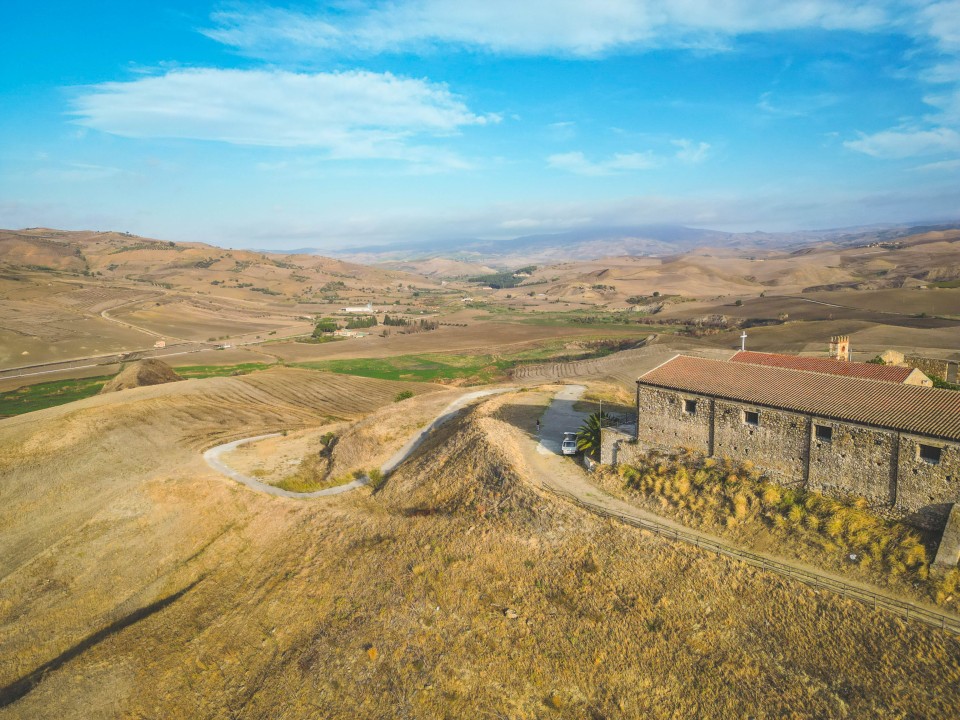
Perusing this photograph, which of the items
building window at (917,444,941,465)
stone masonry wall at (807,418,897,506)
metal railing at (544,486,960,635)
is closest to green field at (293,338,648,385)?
metal railing at (544,486,960,635)

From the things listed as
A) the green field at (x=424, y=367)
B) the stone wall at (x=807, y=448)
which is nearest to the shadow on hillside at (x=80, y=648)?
the stone wall at (x=807, y=448)

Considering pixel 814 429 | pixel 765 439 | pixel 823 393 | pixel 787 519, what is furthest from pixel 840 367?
pixel 787 519

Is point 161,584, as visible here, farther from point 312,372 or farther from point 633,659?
point 312,372

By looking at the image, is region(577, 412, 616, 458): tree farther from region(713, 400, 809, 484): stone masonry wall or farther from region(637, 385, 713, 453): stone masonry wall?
region(713, 400, 809, 484): stone masonry wall

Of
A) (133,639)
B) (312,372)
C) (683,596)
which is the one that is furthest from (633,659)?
(312,372)

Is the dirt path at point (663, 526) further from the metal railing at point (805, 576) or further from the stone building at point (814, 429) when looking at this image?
the stone building at point (814, 429)

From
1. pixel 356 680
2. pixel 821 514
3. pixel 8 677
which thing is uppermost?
pixel 821 514
